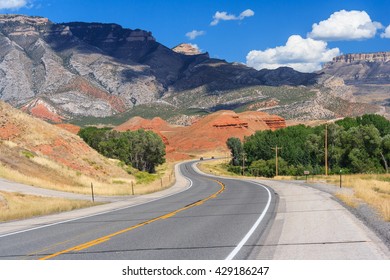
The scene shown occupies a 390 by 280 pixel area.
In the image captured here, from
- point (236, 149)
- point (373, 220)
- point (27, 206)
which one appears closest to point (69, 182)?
point (27, 206)

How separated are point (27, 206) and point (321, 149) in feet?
A: 259

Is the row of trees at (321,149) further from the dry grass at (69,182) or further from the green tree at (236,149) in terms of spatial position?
the dry grass at (69,182)

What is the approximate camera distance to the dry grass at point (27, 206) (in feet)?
68.3

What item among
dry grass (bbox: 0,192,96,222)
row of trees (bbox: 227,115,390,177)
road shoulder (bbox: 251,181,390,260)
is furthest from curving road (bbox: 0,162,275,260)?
row of trees (bbox: 227,115,390,177)

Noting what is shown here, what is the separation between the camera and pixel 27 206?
971 inches

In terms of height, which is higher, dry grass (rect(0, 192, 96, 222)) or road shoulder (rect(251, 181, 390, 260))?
road shoulder (rect(251, 181, 390, 260))

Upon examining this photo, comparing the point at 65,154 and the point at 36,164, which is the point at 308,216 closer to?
the point at 36,164

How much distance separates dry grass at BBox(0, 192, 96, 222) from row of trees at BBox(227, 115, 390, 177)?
4788cm

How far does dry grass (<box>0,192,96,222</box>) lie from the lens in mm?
20819

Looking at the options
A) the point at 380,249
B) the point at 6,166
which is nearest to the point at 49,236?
the point at 380,249

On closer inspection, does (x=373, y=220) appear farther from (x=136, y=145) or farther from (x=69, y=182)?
(x=136, y=145)

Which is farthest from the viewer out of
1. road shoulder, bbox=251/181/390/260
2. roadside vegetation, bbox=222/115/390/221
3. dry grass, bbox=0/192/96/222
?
roadside vegetation, bbox=222/115/390/221

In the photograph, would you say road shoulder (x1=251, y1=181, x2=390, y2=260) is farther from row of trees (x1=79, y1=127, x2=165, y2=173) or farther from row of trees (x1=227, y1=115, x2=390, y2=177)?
row of trees (x1=79, y1=127, x2=165, y2=173)
